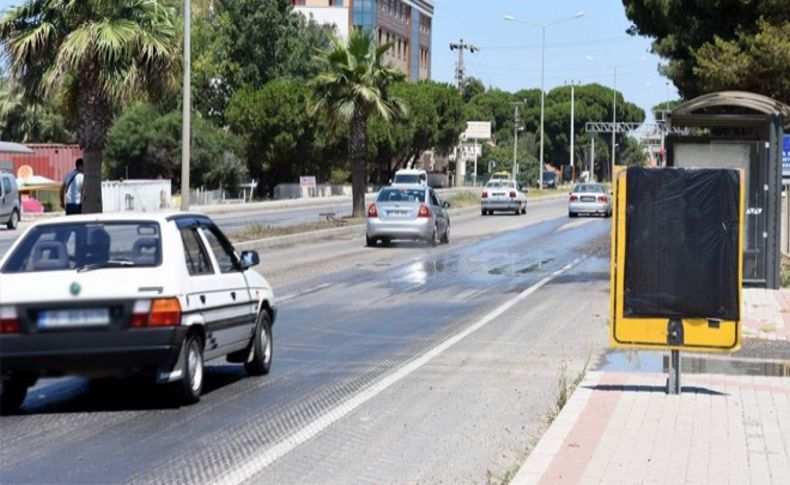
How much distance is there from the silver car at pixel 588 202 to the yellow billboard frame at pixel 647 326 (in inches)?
1837

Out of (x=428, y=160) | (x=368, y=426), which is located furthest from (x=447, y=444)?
(x=428, y=160)

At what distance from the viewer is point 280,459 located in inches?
342

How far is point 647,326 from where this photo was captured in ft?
35.5

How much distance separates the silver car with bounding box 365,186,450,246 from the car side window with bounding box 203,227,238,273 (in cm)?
2227

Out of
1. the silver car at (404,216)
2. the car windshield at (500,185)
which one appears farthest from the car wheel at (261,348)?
the car windshield at (500,185)

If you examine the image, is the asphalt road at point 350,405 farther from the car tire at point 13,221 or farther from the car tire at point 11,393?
the car tire at point 13,221

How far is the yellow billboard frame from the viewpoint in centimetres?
1071

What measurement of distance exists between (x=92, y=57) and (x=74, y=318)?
19.0 meters

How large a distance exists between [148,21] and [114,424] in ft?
66.6

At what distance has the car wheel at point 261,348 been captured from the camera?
1230 cm

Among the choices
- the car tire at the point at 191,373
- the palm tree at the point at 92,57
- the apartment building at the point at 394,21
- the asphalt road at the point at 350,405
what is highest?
the apartment building at the point at 394,21

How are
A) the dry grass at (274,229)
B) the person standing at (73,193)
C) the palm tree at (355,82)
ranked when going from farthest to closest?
the palm tree at (355,82) < the dry grass at (274,229) < the person standing at (73,193)

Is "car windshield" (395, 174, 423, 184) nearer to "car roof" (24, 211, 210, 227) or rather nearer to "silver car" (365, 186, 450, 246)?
"silver car" (365, 186, 450, 246)

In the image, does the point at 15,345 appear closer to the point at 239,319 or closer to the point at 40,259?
the point at 40,259
